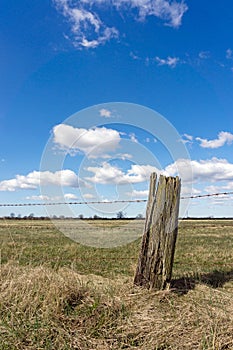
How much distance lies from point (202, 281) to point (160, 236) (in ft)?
5.82

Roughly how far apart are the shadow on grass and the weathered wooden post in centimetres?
37

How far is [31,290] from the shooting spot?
4516 mm

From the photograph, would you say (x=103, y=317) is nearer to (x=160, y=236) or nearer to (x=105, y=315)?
(x=105, y=315)

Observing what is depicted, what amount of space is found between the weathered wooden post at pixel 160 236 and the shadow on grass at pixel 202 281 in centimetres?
37

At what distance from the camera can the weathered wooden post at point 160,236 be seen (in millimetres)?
5297

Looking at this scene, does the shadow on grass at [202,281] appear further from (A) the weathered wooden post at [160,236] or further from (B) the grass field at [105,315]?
(A) the weathered wooden post at [160,236]

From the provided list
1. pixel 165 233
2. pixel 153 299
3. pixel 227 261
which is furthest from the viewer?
pixel 227 261

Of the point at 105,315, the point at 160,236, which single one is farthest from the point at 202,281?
the point at 105,315

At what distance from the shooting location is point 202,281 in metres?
6.38

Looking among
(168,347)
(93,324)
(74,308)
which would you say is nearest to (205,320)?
(168,347)

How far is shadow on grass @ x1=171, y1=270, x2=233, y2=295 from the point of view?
5.57m

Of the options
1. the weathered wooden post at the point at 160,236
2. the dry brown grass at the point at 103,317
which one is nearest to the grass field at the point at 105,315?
the dry brown grass at the point at 103,317

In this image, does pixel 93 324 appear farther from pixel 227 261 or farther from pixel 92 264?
pixel 227 261

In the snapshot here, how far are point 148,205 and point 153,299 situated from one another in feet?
4.86
